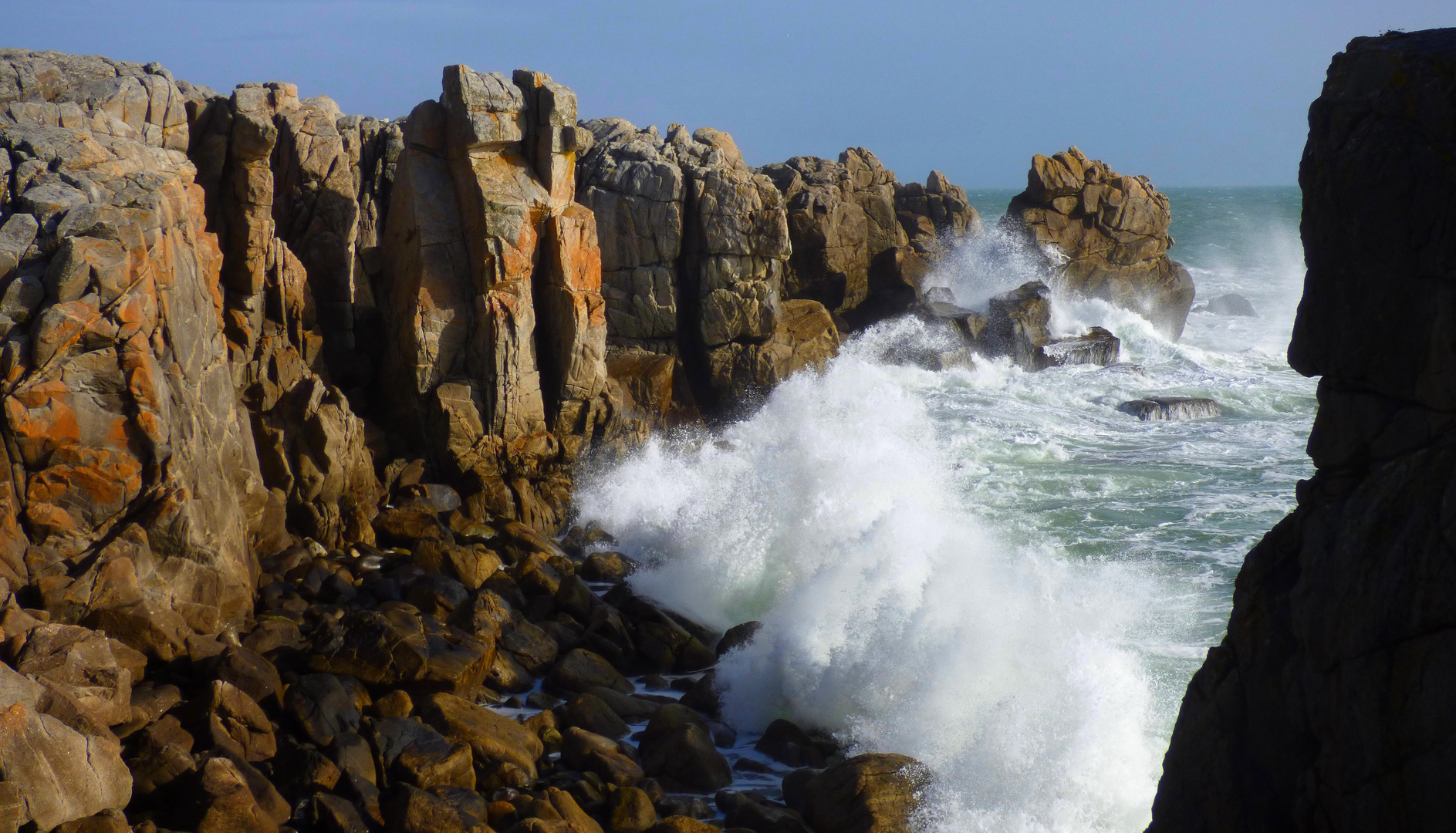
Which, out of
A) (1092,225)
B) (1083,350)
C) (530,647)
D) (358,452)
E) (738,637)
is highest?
(1092,225)

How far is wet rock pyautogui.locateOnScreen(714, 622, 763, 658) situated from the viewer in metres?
11.9

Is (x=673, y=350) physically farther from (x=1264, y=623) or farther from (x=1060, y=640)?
(x=1264, y=623)

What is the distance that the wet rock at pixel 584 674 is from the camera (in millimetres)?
10938

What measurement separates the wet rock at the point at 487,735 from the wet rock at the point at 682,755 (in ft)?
3.05

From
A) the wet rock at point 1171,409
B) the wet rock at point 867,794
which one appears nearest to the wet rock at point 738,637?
the wet rock at point 867,794

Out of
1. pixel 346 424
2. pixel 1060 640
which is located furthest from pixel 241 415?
pixel 1060 640

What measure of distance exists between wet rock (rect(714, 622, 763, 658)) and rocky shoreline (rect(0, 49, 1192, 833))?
0.20ft

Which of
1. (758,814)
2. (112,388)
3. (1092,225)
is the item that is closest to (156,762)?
(112,388)

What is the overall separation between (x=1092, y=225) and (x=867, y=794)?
90.1 ft

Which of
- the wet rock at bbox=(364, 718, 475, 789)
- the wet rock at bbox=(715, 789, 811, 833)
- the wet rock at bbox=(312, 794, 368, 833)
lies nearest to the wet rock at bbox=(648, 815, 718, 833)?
the wet rock at bbox=(715, 789, 811, 833)

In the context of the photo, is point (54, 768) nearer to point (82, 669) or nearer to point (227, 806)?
point (227, 806)

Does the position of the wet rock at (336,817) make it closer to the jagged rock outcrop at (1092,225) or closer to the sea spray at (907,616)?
the sea spray at (907,616)

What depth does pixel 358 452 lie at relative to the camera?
14.6 meters

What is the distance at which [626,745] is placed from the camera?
9.73m
